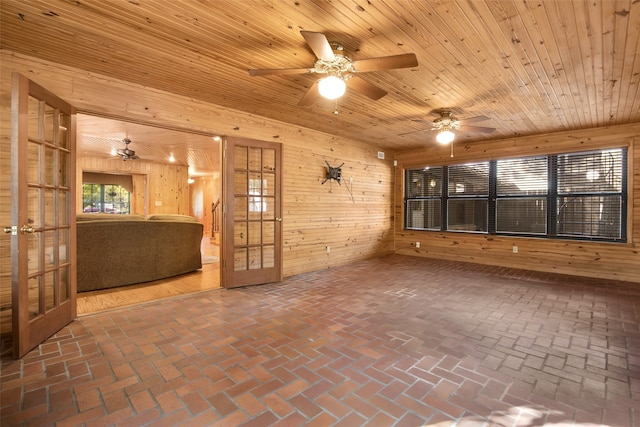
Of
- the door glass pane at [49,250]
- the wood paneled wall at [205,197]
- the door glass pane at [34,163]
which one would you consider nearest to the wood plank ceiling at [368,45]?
the door glass pane at [34,163]

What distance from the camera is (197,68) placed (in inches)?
115

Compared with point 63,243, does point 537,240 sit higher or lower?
lower

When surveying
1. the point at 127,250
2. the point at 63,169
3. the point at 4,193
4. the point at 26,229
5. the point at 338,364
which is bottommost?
the point at 338,364

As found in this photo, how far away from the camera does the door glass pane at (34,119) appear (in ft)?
7.95

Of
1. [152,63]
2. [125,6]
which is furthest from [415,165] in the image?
[125,6]

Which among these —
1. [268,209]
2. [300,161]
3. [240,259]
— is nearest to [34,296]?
[240,259]

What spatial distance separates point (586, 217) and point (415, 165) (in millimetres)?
3239

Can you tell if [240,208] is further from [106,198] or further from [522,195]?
[106,198]

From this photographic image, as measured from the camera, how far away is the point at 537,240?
17.7 feet

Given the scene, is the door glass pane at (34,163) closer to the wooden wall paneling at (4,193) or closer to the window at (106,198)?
the wooden wall paneling at (4,193)

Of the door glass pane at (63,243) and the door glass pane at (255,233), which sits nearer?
the door glass pane at (63,243)

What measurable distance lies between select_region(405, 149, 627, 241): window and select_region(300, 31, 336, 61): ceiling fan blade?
509 centimetres

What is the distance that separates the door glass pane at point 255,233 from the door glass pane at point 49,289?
217cm

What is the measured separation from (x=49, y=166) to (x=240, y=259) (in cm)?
231
